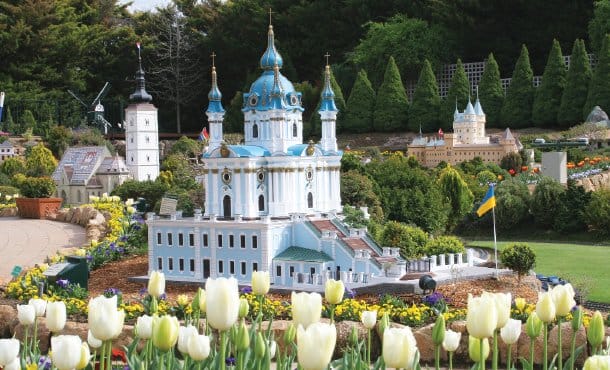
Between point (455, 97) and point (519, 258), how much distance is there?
89.5 ft

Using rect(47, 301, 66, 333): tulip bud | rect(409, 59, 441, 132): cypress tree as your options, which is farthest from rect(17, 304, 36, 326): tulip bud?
rect(409, 59, 441, 132): cypress tree

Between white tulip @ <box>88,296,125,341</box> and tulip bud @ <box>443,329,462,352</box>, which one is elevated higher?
white tulip @ <box>88,296,125,341</box>

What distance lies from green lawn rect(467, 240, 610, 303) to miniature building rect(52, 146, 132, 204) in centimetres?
1331

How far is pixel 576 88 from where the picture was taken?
141ft

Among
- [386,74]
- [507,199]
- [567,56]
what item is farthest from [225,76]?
[507,199]

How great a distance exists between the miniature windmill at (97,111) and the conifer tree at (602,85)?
2419cm

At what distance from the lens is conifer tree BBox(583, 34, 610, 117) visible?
137 feet

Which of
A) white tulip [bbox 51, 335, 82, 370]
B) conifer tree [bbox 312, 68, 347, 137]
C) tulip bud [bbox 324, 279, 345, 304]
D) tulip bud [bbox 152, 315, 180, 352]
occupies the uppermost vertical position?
conifer tree [bbox 312, 68, 347, 137]

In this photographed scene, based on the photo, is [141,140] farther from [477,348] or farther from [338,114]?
[477,348]

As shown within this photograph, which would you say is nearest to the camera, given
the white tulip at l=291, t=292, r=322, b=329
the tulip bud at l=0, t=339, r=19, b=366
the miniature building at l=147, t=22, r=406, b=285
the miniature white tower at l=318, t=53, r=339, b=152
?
the white tulip at l=291, t=292, r=322, b=329

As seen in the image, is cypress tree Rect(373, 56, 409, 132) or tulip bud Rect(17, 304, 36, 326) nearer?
tulip bud Rect(17, 304, 36, 326)

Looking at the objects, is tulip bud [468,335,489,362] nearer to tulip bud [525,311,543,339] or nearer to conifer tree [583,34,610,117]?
tulip bud [525,311,543,339]

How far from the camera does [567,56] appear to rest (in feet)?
152

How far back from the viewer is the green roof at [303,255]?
2020 centimetres
